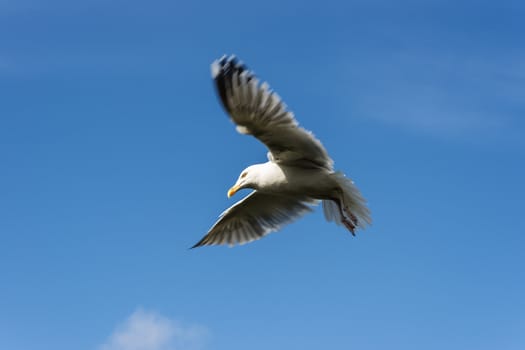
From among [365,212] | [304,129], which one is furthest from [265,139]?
[365,212]

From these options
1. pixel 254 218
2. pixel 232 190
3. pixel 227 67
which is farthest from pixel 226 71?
pixel 254 218

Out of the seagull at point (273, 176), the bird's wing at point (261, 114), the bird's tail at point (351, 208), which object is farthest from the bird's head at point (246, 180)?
the bird's tail at point (351, 208)

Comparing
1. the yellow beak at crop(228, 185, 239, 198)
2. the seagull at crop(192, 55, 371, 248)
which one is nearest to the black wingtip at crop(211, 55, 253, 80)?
the seagull at crop(192, 55, 371, 248)

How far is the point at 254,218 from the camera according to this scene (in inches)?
507

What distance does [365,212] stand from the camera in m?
11.2

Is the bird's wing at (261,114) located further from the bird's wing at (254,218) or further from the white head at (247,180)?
the bird's wing at (254,218)

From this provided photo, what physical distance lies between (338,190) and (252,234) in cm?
249

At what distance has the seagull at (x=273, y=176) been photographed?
9312mm

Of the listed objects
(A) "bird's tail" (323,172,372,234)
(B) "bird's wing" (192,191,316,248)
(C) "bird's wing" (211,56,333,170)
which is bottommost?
(A) "bird's tail" (323,172,372,234)

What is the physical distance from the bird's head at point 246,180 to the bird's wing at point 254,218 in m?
0.93

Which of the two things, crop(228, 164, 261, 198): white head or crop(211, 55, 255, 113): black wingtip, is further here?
crop(228, 164, 261, 198): white head

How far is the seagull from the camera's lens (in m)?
9.31

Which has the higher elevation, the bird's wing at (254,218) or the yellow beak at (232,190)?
the bird's wing at (254,218)

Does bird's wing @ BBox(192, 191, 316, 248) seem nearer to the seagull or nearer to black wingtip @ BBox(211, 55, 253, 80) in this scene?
the seagull
